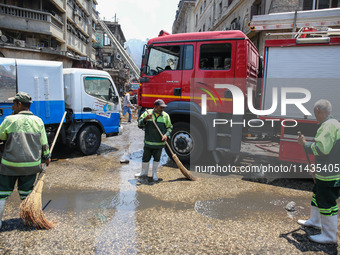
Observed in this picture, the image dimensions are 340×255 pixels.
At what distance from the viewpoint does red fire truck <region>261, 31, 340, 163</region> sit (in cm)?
505

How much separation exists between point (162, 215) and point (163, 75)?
12.3 feet

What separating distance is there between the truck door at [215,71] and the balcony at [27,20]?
65.4 ft

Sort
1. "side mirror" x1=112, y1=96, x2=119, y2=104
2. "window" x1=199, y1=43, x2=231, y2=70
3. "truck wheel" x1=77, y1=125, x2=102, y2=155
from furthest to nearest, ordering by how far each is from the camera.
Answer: "side mirror" x1=112, y1=96, x2=119, y2=104
"truck wheel" x1=77, y1=125, x2=102, y2=155
"window" x1=199, y1=43, x2=231, y2=70

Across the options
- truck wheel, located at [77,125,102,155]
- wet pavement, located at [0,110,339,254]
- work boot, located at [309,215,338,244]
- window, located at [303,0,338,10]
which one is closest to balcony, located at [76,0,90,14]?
window, located at [303,0,338,10]

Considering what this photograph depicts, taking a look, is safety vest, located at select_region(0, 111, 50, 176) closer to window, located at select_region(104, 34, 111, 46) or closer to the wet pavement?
the wet pavement

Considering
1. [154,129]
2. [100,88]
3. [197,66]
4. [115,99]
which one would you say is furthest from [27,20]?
[154,129]

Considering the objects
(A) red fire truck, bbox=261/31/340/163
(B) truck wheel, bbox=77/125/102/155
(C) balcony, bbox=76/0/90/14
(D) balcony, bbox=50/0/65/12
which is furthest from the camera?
(C) balcony, bbox=76/0/90/14

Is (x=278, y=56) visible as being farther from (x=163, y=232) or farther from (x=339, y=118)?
(x=163, y=232)

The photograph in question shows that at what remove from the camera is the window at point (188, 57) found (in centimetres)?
624

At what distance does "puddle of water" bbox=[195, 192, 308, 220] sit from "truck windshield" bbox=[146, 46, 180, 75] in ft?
11.4

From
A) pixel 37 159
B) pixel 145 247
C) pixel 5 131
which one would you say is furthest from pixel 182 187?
pixel 5 131

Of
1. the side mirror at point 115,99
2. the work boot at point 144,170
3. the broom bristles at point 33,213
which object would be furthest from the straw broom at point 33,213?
the side mirror at point 115,99

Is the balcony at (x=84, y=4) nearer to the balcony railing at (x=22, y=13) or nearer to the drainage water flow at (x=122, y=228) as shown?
the balcony railing at (x=22, y=13)

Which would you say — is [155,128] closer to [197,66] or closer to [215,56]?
[197,66]
